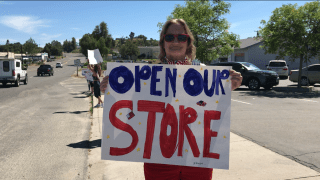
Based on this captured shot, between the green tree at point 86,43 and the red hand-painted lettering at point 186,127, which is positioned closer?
the red hand-painted lettering at point 186,127

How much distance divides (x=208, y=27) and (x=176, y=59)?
23.0 m

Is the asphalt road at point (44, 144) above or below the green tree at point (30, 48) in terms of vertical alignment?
below

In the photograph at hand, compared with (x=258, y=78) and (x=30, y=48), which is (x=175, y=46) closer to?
(x=258, y=78)

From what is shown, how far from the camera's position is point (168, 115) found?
7.15 feet

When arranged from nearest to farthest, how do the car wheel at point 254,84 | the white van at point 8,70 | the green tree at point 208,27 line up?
1. the car wheel at point 254,84
2. the white van at point 8,70
3. the green tree at point 208,27

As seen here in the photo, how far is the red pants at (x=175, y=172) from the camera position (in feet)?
6.68

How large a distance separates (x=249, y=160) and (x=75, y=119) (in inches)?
231

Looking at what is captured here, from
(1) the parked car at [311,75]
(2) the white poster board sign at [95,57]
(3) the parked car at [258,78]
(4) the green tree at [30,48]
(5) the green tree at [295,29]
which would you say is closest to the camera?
(2) the white poster board sign at [95,57]

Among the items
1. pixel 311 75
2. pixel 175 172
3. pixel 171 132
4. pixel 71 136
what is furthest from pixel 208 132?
pixel 311 75

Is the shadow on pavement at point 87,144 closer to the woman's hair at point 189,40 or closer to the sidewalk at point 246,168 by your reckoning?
the sidewalk at point 246,168

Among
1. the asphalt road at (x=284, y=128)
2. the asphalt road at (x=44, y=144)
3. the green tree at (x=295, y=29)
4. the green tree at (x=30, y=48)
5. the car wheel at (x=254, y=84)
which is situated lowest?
the asphalt road at (x=44, y=144)

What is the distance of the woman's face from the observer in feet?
7.13


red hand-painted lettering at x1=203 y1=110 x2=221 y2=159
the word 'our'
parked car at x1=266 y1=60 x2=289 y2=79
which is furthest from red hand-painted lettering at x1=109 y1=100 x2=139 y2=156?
parked car at x1=266 y1=60 x2=289 y2=79

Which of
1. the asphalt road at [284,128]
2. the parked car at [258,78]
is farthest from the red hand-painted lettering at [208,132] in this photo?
the parked car at [258,78]
